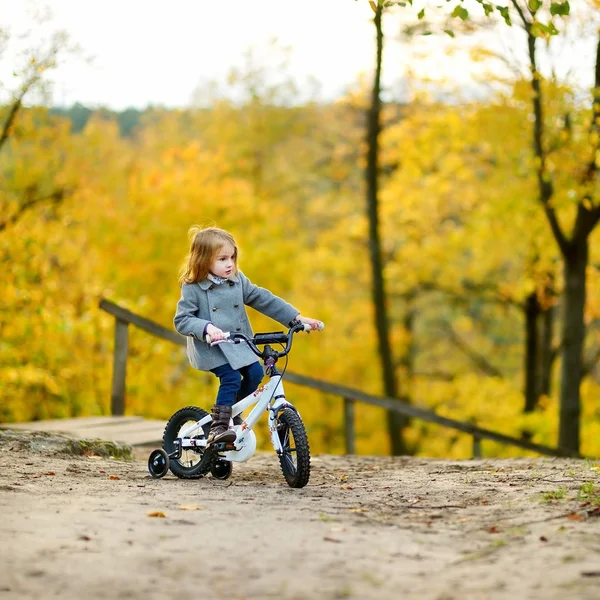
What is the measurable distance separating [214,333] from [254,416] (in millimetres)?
629

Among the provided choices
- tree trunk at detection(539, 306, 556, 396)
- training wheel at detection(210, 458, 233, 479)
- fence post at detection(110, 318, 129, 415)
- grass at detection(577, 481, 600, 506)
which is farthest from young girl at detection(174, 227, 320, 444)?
tree trunk at detection(539, 306, 556, 396)

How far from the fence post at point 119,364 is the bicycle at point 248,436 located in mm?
3294

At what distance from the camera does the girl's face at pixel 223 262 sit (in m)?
5.82

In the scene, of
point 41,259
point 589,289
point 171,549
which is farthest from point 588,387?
point 171,549

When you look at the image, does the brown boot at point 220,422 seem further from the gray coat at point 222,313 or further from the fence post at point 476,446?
the fence post at point 476,446

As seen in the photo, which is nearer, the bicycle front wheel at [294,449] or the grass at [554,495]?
the grass at [554,495]

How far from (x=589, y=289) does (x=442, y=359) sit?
7.84m

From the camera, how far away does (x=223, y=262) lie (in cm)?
584

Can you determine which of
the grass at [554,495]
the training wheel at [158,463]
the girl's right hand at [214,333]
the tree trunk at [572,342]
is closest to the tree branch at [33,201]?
the tree trunk at [572,342]

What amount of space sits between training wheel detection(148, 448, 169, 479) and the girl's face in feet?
4.19

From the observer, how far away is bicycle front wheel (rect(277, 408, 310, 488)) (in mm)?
5312

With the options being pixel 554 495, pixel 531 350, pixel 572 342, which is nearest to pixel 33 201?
pixel 572 342

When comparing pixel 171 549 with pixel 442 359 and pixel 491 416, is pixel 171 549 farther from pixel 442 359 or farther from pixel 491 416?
pixel 442 359

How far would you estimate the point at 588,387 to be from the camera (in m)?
21.6
